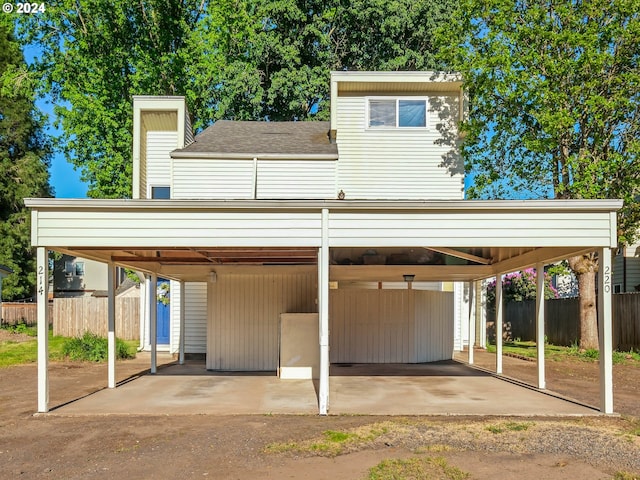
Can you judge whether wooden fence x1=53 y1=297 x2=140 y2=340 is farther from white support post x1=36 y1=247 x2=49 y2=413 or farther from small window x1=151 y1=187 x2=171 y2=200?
white support post x1=36 y1=247 x2=49 y2=413

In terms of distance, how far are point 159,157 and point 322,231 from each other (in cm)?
995

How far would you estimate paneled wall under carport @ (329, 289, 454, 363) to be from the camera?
14578 mm

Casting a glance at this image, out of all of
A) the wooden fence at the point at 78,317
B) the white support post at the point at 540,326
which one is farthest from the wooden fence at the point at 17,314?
the white support post at the point at 540,326

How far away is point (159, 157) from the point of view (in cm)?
1698

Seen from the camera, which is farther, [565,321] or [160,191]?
[565,321]

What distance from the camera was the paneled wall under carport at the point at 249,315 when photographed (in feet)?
43.3

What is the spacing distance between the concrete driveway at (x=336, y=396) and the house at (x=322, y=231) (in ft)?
1.86

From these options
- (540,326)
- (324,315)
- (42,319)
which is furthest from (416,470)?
(540,326)

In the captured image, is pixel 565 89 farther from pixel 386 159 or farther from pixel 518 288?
pixel 518 288

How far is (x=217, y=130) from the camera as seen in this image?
17312mm

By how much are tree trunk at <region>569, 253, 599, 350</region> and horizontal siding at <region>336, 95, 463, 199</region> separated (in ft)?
16.4

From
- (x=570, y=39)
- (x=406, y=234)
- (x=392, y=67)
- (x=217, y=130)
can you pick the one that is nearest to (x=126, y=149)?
(x=217, y=130)

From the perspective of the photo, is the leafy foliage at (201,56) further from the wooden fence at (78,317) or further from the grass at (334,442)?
the grass at (334,442)

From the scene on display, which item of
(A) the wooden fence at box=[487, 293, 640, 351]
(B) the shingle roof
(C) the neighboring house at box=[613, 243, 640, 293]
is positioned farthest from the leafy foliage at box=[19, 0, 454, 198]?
(A) the wooden fence at box=[487, 293, 640, 351]
